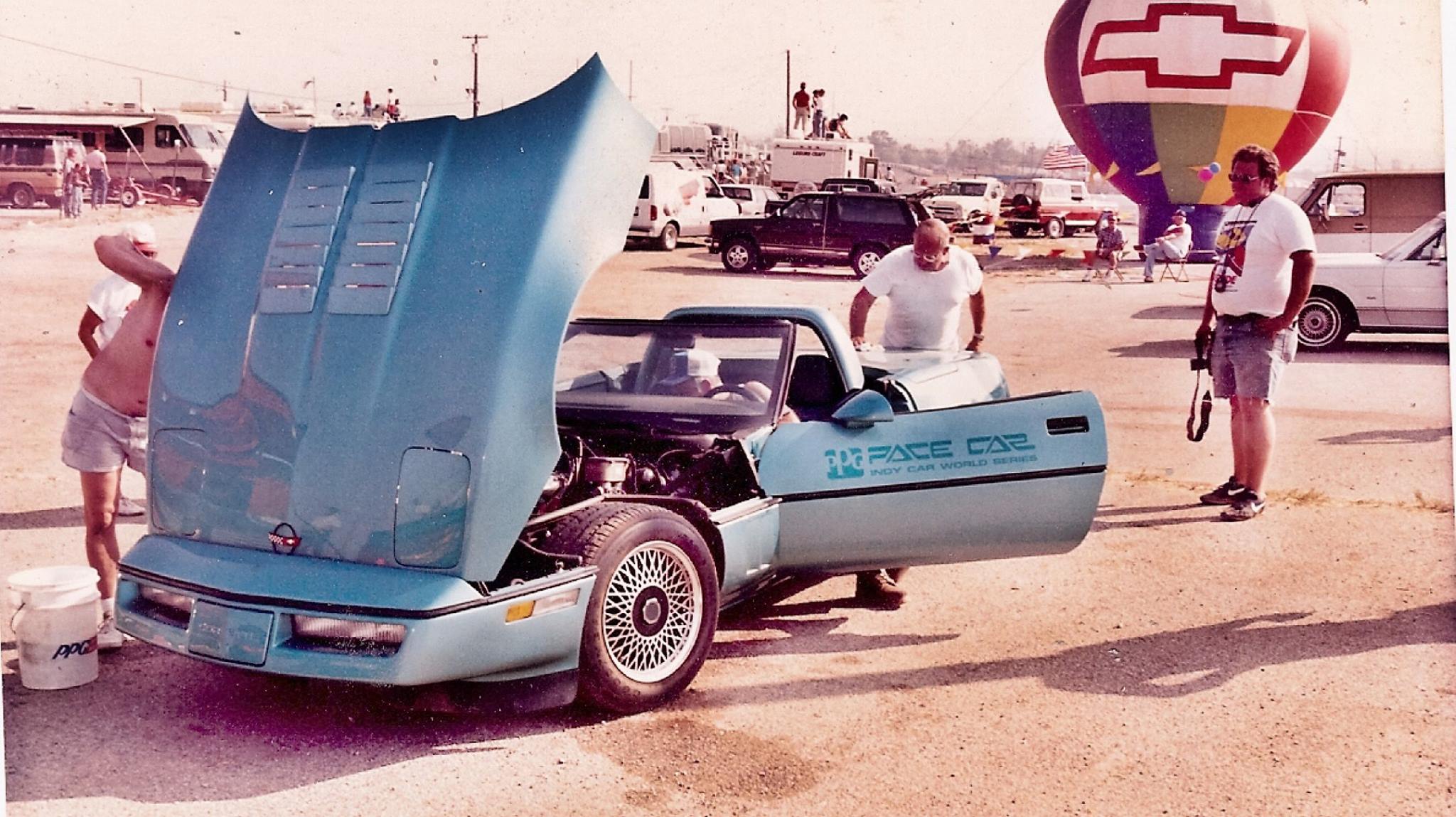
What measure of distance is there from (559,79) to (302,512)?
1.53 metres

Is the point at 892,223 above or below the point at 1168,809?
above

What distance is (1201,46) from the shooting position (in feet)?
74.8

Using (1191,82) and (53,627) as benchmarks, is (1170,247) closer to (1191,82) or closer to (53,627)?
(1191,82)

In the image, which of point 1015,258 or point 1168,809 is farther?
point 1015,258

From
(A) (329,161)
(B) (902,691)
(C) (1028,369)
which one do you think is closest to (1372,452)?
(C) (1028,369)

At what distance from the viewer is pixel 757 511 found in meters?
4.73

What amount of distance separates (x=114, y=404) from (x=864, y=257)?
21179 mm

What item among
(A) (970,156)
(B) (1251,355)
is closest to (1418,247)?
(B) (1251,355)

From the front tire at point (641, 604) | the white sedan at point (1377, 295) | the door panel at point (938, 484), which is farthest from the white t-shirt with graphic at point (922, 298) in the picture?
the white sedan at point (1377, 295)

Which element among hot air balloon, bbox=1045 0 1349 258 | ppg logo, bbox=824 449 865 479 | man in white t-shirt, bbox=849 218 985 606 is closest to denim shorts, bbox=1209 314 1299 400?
man in white t-shirt, bbox=849 218 985 606

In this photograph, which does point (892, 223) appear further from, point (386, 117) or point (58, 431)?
point (386, 117)

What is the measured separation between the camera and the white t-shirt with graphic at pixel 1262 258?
6512 mm

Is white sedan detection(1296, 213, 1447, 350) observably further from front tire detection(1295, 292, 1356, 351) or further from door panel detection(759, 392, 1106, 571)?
door panel detection(759, 392, 1106, 571)

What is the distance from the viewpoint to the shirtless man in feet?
15.9
